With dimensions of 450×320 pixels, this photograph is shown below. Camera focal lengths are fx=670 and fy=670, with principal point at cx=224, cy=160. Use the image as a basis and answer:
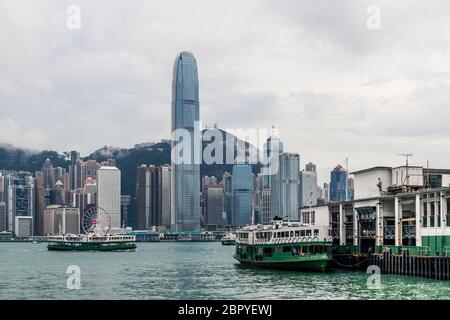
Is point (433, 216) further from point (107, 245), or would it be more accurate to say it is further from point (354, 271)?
point (107, 245)

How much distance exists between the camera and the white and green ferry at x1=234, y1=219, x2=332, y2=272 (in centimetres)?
7150

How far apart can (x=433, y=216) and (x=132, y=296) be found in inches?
1173

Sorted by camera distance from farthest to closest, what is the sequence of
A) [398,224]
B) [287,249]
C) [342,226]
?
1. [342,226]
2. [287,249]
3. [398,224]

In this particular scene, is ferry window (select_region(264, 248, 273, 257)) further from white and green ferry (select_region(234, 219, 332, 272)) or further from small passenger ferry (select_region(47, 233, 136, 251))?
small passenger ferry (select_region(47, 233, 136, 251))

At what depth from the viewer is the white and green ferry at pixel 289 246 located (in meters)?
71.5

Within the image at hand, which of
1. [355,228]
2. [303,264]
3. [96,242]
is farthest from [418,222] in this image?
[96,242]

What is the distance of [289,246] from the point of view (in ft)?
244

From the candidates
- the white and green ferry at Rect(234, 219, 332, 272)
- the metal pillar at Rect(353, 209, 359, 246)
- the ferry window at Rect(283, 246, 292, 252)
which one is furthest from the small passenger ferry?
the metal pillar at Rect(353, 209, 359, 246)

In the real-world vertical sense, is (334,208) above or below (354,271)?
above

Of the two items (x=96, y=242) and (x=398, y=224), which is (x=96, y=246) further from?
(x=398, y=224)

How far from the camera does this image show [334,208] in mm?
83562

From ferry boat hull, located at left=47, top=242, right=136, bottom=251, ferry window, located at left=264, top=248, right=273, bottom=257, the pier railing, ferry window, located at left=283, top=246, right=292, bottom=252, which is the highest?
the pier railing
